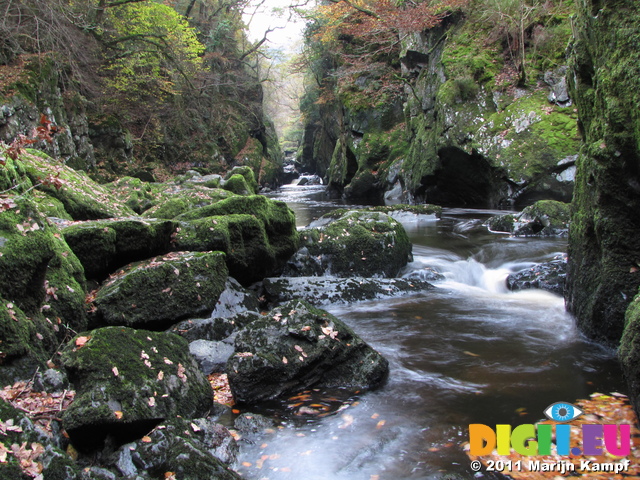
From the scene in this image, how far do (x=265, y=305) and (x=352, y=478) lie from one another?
13.6ft

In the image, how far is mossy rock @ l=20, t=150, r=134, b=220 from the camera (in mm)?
7082

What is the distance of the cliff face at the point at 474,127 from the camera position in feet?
46.5

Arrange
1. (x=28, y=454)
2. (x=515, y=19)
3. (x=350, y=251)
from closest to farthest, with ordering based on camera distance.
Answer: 1. (x=28, y=454)
2. (x=350, y=251)
3. (x=515, y=19)

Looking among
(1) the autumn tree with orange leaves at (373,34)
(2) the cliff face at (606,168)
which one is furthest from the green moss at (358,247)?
(1) the autumn tree with orange leaves at (373,34)

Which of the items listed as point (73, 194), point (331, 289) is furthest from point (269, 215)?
point (73, 194)

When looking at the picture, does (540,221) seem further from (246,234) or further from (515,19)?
(515,19)

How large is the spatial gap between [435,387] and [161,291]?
3285 mm

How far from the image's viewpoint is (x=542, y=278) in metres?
7.57

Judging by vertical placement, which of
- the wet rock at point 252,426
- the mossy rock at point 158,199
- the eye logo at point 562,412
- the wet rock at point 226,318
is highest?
the mossy rock at point 158,199

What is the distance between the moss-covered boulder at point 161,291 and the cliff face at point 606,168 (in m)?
4.59

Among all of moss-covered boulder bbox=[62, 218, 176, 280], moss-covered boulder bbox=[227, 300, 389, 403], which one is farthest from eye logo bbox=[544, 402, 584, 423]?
moss-covered boulder bbox=[62, 218, 176, 280]

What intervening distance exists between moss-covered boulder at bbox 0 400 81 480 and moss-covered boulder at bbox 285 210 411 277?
5859 mm

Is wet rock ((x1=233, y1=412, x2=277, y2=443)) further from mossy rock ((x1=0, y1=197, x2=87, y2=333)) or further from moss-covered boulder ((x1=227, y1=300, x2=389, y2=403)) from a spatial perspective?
mossy rock ((x1=0, y1=197, x2=87, y2=333))

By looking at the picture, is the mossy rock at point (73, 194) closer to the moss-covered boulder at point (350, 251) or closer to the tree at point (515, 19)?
the moss-covered boulder at point (350, 251)
